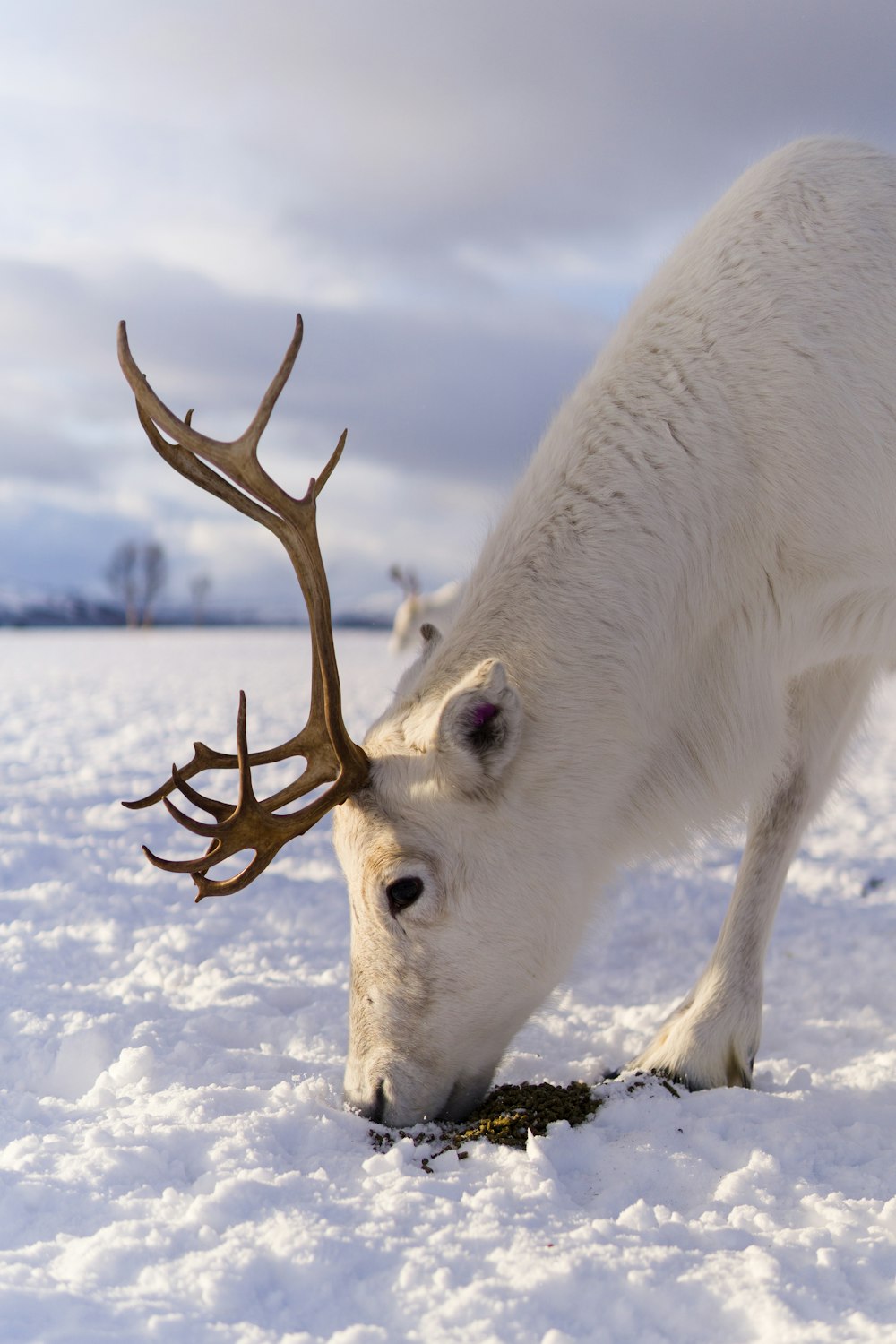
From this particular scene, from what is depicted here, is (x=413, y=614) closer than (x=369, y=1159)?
No

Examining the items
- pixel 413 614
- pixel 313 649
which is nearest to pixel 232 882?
pixel 313 649

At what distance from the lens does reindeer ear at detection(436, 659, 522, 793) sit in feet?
9.78

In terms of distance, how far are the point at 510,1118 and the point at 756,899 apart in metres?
1.48

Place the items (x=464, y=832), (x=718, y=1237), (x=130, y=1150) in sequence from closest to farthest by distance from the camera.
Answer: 1. (x=718, y=1237)
2. (x=130, y=1150)
3. (x=464, y=832)

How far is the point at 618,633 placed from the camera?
11.0ft

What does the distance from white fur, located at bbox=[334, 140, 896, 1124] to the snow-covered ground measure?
33cm

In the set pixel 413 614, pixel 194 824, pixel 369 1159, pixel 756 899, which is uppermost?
pixel 413 614

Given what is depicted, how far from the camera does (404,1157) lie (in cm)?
304

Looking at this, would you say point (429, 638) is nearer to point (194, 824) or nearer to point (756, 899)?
point (194, 824)

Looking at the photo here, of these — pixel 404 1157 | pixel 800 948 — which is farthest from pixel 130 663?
pixel 404 1157

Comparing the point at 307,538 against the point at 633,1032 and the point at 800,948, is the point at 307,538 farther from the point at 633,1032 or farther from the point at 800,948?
the point at 800,948

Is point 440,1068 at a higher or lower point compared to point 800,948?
lower

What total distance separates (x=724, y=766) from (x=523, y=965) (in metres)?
0.92

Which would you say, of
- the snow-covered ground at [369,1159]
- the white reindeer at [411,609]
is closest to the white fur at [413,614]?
the white reindeer at [411,609]
